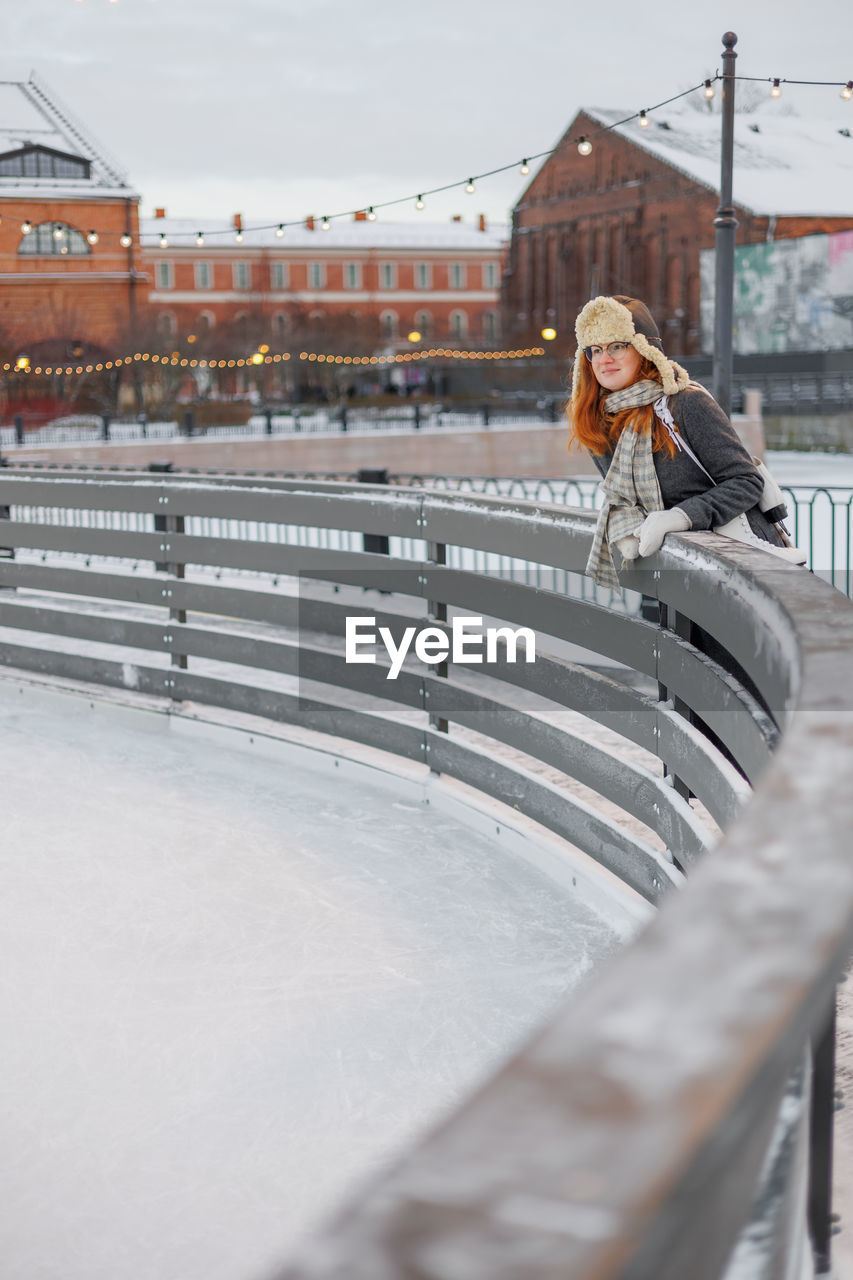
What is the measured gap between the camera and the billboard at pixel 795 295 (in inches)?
1804

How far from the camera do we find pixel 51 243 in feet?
200

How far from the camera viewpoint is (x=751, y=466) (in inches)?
155

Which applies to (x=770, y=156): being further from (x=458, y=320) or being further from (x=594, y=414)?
(x=594, y=414)

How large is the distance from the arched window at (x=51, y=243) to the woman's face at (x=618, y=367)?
6092cm

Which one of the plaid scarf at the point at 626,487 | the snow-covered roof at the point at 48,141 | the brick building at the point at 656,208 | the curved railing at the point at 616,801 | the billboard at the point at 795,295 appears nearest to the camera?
the curved railing at the point at 616,801

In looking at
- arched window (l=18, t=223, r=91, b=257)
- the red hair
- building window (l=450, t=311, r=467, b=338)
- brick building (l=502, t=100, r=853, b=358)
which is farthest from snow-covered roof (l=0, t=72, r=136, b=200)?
the red hair

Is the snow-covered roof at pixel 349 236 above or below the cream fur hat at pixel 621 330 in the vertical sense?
above

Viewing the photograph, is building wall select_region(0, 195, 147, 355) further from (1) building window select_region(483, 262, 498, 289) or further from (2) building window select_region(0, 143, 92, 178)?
(1) building window select_region(483, 262, 498, 289)

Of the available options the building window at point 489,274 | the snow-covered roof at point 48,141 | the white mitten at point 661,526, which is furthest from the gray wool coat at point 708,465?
the building window at point 489,274

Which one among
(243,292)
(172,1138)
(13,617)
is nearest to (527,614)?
(172,1138)

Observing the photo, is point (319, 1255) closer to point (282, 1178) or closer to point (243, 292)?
point (282, 1178)

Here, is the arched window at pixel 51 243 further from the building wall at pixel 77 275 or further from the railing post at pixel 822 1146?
the railing post at pixel 822 1146

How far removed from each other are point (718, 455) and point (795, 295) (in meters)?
45.8

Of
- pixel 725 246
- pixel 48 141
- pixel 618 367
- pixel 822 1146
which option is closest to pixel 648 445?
pixel 618 367
